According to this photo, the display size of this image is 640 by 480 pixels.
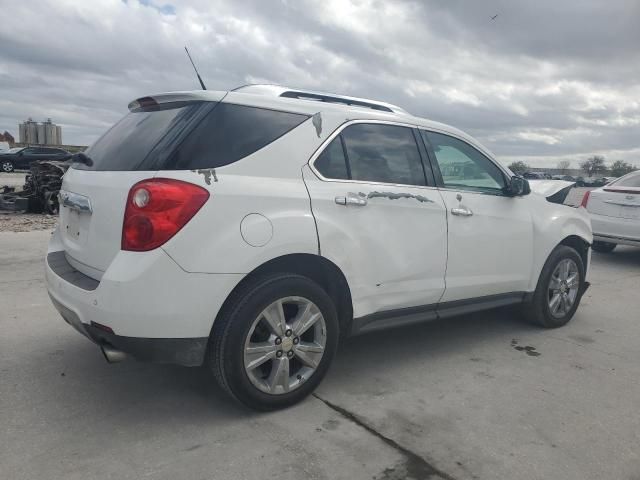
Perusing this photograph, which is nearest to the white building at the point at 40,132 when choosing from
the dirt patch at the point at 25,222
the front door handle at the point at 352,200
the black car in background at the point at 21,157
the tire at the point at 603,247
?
the black car in background at the point at 21,157

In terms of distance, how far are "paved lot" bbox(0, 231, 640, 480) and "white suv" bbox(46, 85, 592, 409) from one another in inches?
14.5

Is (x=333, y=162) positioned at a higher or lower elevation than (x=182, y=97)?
lower

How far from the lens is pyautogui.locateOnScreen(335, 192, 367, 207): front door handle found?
3189mm

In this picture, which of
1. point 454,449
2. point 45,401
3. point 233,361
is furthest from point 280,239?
point 45,401

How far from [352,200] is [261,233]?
68 centimetres

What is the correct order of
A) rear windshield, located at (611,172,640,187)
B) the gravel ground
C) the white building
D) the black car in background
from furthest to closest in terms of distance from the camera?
the white building < the black car in background < the gravel ground < rear windshield, located at (611,172,640,187)

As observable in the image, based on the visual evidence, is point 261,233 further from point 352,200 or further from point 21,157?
point 21,157

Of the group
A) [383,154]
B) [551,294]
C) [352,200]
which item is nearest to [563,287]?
[551,294]

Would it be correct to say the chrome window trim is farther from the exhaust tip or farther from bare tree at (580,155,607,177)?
bare tree at (580,155,607,177)

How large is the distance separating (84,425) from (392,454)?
161cm

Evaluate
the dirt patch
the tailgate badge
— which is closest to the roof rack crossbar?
the tailgate badge

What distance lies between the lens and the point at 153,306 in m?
2.60

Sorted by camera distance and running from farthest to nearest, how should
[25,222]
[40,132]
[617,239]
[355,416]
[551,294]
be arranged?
1. [40,132]
2. [25,222]
3. [617,239]
4. [551,294]
5. [355,416]

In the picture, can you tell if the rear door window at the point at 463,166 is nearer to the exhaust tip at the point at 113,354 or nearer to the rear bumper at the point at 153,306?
the rear bumper at the point at 153,306
